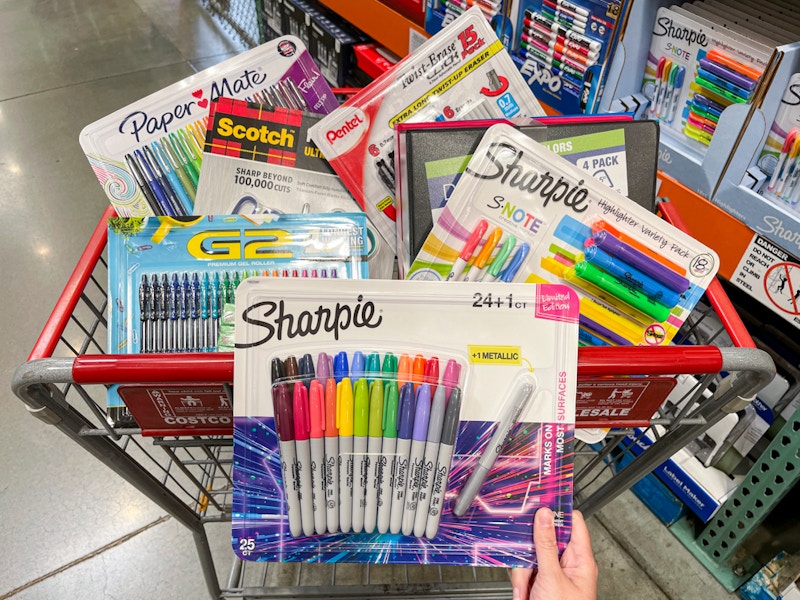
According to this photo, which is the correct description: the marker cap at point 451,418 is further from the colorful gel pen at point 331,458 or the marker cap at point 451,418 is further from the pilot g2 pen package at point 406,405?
the colorful gel pen at point 331,458

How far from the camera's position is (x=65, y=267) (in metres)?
2.21

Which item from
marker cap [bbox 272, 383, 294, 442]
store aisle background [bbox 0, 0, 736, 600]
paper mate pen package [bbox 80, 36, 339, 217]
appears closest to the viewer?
marker cap [bbox 272, 383, 294, 442]

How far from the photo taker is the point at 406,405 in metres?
0.66

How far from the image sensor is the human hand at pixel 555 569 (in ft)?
2.32

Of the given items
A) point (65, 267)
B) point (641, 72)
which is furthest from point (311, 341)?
point (65, 267)

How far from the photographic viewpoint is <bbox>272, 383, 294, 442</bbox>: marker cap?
25.9 inches

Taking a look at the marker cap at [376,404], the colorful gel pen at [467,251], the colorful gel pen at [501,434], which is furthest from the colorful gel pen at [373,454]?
the colorful gel pen at [467,251]

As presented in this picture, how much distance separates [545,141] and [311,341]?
500mm

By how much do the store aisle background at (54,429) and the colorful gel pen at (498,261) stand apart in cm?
104

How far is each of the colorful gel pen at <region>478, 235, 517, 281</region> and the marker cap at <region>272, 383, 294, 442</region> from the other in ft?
1.08

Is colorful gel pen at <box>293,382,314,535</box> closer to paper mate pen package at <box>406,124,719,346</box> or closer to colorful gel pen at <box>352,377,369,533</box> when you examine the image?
colorful gel pen at <box>352,377,369,533</box>

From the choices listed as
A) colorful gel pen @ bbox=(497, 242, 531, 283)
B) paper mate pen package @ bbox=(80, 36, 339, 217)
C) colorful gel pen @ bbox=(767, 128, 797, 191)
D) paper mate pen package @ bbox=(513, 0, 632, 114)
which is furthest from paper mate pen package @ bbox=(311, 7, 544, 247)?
colorful gel pen @ bbox=(767, 128, 797, 191)

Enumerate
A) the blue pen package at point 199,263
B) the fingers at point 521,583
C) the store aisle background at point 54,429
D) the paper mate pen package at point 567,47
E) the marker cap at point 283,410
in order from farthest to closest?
the store aisle background at point 54,429 → the paper mate pen package at point 567,47 → the blue pen package at point 199,263 → the fingers at point 521,583 → the marker cap at point 283,410

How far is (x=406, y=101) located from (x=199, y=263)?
43 cm
